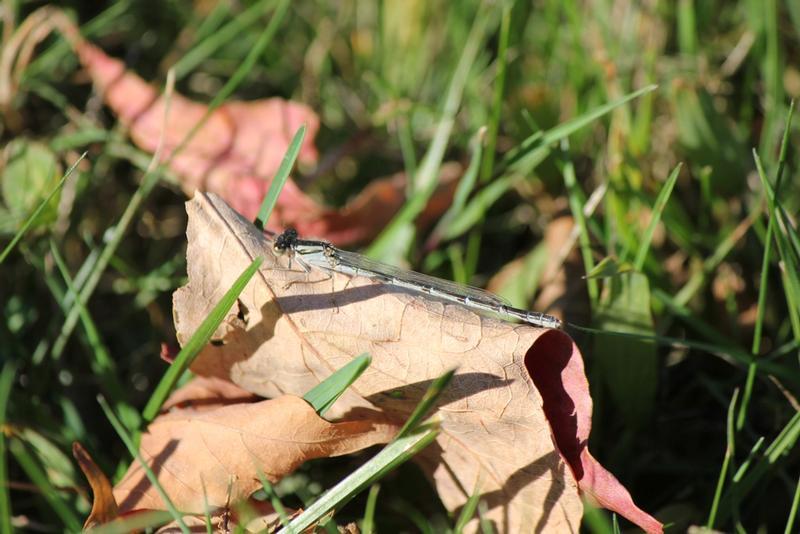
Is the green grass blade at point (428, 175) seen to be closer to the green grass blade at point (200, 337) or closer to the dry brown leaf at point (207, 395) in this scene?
the dry brown leaf at point (207, 395)

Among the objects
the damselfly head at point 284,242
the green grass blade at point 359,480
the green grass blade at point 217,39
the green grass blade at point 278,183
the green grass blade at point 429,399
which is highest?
the green grass blade at point 217,39

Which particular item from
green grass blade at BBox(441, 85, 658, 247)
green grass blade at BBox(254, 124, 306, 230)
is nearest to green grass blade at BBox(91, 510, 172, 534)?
green grass blade at BBox(254, 124, 306, 230)

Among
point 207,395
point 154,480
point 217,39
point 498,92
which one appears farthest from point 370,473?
point 217,39

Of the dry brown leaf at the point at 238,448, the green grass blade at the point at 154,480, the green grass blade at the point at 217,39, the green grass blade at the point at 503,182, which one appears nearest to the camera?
the green grass blade at the point at 154,480

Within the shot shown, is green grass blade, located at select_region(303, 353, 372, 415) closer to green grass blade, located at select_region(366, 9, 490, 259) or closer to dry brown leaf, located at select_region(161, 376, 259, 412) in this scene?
dry brown leaf, located at select_region(161, 376, 259, 412)

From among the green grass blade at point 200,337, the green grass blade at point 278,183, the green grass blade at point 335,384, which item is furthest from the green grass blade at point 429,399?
the green grass blade at point 278,183

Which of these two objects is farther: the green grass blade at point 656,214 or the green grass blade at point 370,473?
the green grass blade at point 656,214

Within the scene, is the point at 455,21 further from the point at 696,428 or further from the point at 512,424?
the point at 512,424
